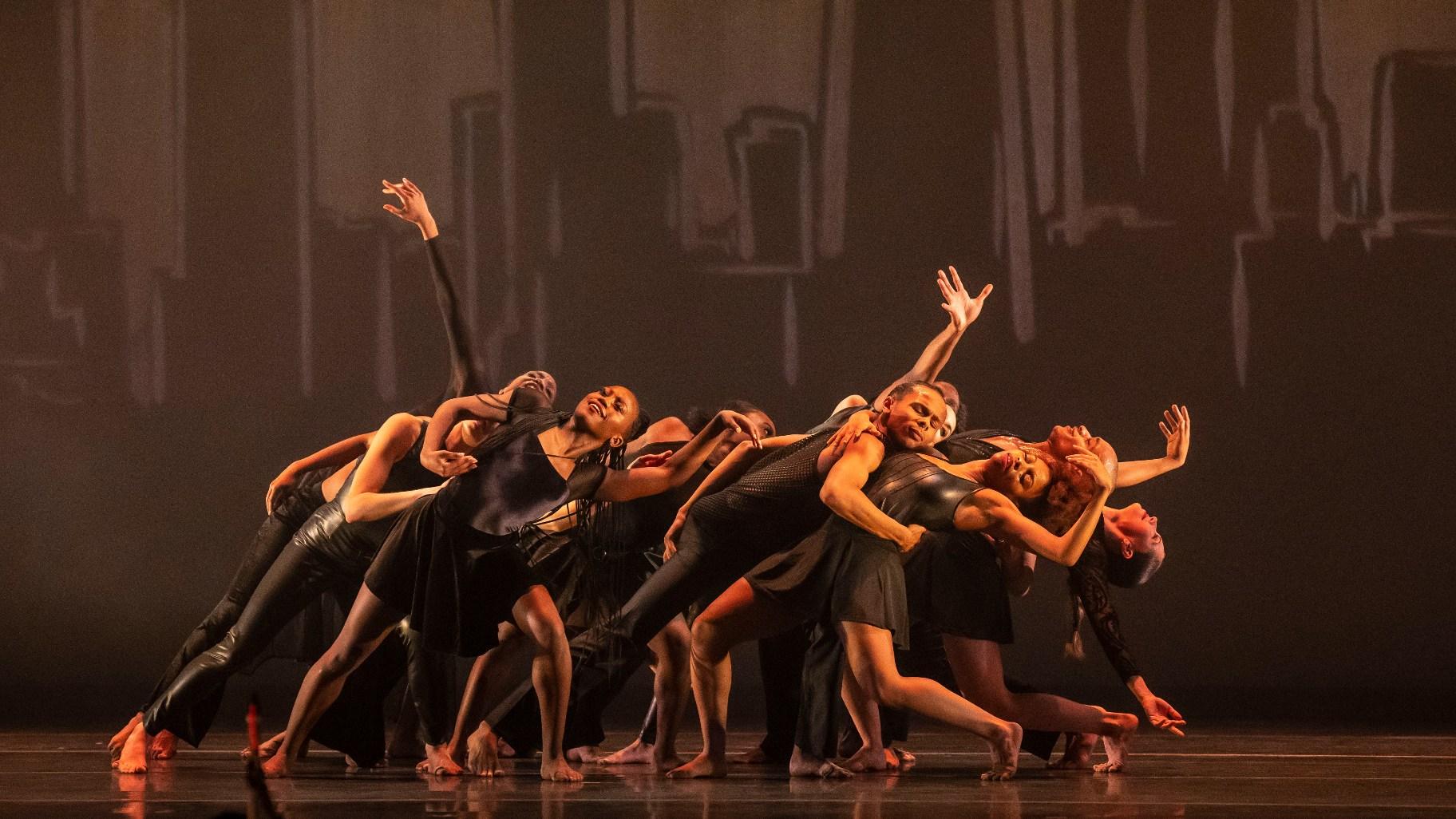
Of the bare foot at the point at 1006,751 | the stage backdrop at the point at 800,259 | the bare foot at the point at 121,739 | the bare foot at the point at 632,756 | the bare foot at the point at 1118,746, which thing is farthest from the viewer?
the stage backdrop at the point at 800,259

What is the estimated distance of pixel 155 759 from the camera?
550 centimetres

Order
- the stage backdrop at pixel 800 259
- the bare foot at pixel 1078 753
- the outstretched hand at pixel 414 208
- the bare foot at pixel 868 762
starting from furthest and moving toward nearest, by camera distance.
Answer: the stage backdrop at pixel 800 259 → the outstretched hand at pixel 414 208 → the bare foot at pixel 1078 753 → the bare foot at pixel 868 762

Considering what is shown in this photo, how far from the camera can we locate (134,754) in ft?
16.3

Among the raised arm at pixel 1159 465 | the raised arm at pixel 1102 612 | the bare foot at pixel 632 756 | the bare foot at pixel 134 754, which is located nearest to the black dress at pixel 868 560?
the raised arm at pixel 1102 612

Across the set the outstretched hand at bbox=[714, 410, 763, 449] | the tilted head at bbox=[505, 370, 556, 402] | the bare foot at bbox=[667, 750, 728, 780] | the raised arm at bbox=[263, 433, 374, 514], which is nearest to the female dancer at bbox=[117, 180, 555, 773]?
the raised arm at bbox=[263, 433, 374, 514]

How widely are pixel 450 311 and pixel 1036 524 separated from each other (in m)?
2.16

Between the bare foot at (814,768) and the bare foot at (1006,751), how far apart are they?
1.33ft

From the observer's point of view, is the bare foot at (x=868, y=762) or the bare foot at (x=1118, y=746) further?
the bare foot at (x=868, y=762)

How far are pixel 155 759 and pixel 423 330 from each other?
10.3ft

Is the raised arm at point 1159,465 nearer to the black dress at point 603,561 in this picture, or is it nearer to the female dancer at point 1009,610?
the female dancer at point 1009,610

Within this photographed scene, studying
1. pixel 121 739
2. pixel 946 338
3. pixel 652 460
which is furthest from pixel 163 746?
pixel 946 338

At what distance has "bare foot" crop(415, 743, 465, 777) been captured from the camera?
16.1ft

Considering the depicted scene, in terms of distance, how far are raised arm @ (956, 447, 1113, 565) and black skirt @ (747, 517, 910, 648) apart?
0.23 meters

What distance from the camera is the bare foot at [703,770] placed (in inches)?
190
